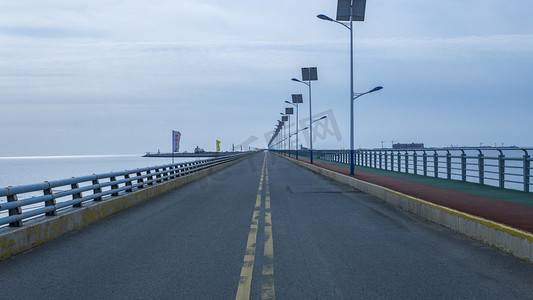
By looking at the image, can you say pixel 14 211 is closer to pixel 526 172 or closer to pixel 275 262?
pixel 275 262

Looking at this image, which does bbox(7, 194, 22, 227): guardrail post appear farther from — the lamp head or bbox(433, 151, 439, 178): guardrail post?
the lamp head

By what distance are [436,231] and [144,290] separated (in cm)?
589

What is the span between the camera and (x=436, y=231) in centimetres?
877

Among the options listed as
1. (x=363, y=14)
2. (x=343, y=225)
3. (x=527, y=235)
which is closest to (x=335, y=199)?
(x=343, y=225)

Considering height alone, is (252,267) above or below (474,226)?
below

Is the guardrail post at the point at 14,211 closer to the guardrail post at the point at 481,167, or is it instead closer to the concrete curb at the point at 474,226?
the concrete curb at the point at 474,226

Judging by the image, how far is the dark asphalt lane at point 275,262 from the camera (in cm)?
497

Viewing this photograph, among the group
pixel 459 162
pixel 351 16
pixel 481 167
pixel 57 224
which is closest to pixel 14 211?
pixel 57 224

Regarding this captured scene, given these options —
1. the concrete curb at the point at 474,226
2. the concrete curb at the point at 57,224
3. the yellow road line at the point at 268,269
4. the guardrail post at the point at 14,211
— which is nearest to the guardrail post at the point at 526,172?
the concrete curb at the point at 474,226

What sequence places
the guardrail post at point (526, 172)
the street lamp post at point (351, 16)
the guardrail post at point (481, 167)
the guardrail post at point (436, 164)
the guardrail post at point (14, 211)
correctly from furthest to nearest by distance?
the street lamp post at point (351, 16) → the guardrail post at point (436, 164) → the guardrail post at point (481, 167) → the guardrail post at point (526, 172) → the guardrail post at point (14, 211)

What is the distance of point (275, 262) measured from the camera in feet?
20.4

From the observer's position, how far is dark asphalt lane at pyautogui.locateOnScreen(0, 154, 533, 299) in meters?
4.97

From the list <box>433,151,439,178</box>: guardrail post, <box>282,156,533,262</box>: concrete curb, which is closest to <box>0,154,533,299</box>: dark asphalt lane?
<box>282,156,533,262</box>: concrete curb

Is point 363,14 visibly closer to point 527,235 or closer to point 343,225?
point 343,225
